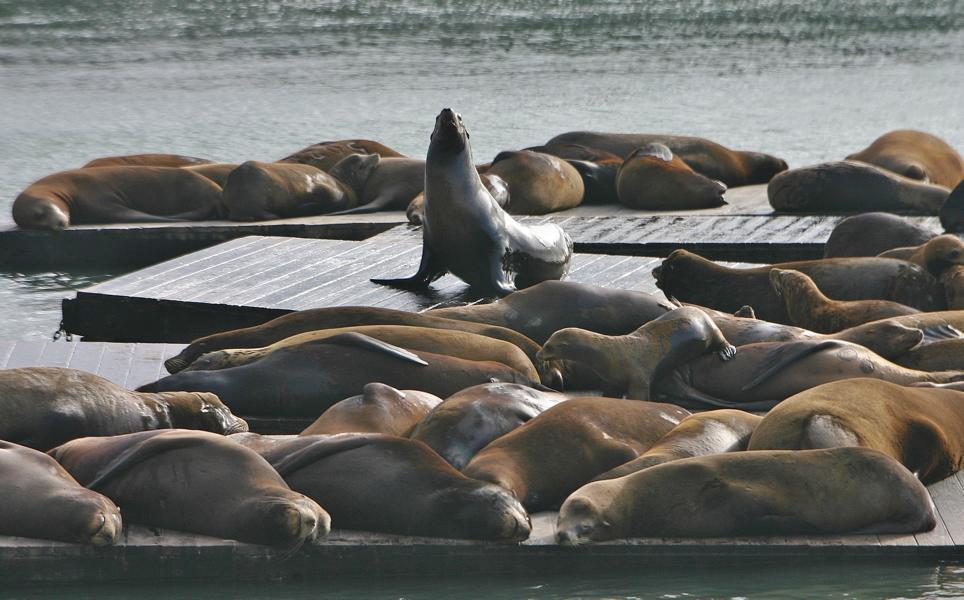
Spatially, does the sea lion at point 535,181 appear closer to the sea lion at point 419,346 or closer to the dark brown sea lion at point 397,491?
the sea lion at point 419,346

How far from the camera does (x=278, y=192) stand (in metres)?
10.4

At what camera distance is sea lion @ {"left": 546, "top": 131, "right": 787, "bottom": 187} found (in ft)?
38.9

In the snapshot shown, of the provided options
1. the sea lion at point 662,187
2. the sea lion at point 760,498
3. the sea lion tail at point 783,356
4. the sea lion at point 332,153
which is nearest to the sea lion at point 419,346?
the sea lion tail at point 783,356

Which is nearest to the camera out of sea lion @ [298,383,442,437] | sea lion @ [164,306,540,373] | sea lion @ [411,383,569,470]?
sea lion @ [411,383,569,470]

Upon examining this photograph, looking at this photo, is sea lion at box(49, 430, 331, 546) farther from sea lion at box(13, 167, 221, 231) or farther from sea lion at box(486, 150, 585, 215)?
sea lion at box(486, 150, 585, 215)

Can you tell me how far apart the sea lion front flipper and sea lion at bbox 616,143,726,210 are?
5.53 metres

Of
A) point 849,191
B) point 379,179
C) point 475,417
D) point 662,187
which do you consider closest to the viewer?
point 475,417

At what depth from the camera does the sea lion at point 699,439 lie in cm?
411

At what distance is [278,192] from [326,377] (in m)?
5.55

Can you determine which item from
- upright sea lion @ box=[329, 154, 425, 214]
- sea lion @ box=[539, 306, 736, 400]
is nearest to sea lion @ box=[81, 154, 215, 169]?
upright sea lion @ box=[329, 154, 425, 214]

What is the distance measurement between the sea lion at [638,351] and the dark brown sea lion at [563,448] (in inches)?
26.2

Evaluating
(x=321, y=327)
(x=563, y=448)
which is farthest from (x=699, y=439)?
(x=321, y=327)

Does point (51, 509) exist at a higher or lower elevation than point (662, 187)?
higher

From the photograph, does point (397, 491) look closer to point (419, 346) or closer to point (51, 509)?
point (51, 509)
